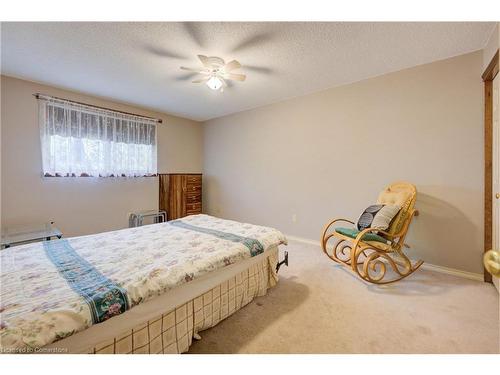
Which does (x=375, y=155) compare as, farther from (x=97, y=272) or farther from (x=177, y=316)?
(x=97, y=272)

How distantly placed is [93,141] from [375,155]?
4.15 meters

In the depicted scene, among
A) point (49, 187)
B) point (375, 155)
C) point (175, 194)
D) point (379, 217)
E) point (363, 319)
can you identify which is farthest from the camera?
point (175, 194)

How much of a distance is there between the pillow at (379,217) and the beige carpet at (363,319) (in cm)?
59

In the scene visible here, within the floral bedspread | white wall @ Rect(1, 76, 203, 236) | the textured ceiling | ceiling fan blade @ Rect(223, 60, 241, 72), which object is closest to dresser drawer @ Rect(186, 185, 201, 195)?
white wall @ Rect(1, 76, 203, 236)

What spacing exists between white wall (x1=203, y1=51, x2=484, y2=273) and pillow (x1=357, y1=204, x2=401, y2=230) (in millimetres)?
520

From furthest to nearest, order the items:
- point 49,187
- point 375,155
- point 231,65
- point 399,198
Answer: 1. point 49,187
2. point 375,155
3. point 399,198
4. point 231,65

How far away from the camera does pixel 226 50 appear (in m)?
2.18

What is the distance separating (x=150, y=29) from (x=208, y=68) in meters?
0.64

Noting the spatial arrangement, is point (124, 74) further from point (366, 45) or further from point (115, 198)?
point (366, 45)

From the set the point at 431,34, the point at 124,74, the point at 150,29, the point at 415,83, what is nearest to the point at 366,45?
the point at 431,34

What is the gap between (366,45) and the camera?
83.2 inches

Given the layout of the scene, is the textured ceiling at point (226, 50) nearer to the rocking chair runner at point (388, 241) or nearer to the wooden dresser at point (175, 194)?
the rocking chair runner at point (388, 241)

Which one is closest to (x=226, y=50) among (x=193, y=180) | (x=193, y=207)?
(x=193, y=180)

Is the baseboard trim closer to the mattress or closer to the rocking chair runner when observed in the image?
the rocking chair runner
